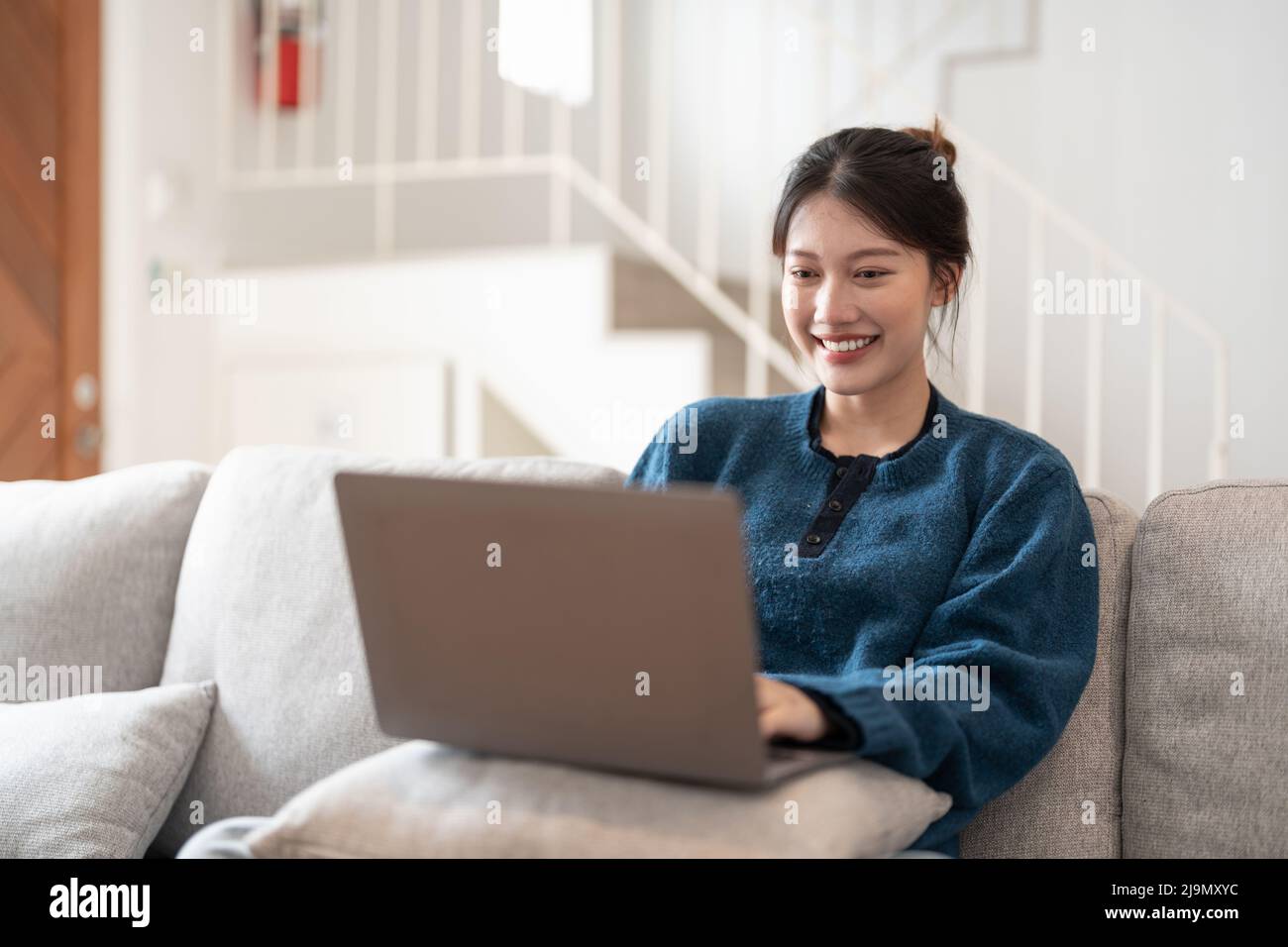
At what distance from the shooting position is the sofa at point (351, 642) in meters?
1.44

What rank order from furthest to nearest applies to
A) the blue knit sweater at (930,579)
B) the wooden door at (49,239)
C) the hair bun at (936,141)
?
the wooden door at (49,239) < the hair bun at (936,141) < the blue knit sweater at (930,579)

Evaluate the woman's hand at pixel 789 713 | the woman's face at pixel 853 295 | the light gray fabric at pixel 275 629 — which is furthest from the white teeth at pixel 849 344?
the woman's hand at pixel 789 713

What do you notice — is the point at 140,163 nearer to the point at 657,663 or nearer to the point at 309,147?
the point at 309,147

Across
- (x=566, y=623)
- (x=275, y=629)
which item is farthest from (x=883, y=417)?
(x=275, y=629)

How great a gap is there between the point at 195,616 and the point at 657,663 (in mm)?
967

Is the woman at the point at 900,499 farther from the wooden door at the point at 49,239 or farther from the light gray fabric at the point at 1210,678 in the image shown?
the wooden door at the point at 49,239

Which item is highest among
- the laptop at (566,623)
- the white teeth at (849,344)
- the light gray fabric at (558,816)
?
the white teeth at (849,344)

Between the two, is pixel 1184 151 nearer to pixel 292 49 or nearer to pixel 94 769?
pixel 292 49

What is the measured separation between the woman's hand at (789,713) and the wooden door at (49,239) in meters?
3.24

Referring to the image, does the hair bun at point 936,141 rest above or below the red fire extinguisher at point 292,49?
below

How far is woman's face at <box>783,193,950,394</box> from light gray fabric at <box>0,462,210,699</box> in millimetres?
915

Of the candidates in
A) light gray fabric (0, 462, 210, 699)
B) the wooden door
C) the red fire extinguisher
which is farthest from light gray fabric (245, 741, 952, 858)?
the red fire extinguisher

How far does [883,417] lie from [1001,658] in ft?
1.26

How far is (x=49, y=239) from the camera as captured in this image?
155 inches
